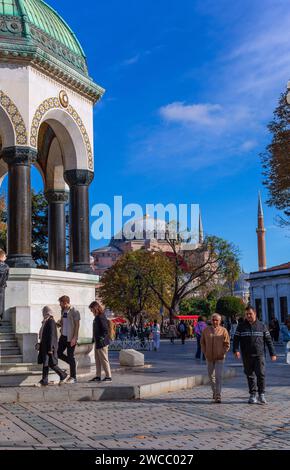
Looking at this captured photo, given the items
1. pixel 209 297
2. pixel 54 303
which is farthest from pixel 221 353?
pixel 209 297

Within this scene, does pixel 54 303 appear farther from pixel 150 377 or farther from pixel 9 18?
pixel 9 18

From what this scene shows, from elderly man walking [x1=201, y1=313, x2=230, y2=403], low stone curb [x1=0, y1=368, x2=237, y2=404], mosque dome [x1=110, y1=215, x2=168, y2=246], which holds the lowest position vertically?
low stone curb [x1=0, y1=368, x2=237, y2=404]

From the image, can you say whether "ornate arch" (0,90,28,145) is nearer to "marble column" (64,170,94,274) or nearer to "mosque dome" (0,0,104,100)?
"mosque dome" (0,0,104,100)

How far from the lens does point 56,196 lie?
1680 centimetres

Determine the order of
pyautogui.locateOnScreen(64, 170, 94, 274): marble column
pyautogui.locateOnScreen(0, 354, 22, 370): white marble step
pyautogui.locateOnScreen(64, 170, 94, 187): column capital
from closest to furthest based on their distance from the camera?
pyautogui.locateOnScreen(0, 354, 22, 370): white marble step < pyautogui.locateOnScreen(64, 170, 94, 274): marble column < pyautogui.locateOnScreen(64, 170, 94, 187): column capital

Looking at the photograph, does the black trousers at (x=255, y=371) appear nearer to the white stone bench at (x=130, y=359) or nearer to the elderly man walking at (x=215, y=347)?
the elderly man walking at (x=215, y=347)

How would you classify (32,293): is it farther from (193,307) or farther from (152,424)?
(193,307)

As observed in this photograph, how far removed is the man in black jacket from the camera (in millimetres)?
10008

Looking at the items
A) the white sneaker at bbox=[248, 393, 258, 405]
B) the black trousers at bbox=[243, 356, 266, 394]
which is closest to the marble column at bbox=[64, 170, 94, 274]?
the black trousers at bbox=[243, 356, 266, 394]

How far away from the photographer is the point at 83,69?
15.6m

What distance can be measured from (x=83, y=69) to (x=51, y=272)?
553cm

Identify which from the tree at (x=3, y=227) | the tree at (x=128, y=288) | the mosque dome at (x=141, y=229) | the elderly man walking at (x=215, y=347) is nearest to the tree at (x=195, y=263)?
the tree at (x=128, y=288)

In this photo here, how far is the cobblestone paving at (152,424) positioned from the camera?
6629 millimetres

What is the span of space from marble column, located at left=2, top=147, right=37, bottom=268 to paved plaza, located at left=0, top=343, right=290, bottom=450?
400 centimetres
